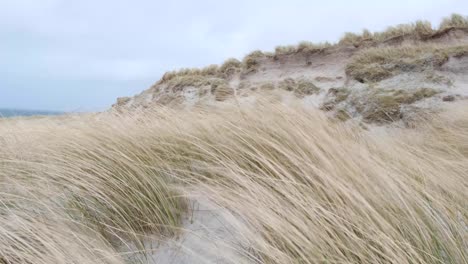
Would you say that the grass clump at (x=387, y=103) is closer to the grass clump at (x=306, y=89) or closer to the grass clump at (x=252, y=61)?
the grass clump at (x=306, y=89)

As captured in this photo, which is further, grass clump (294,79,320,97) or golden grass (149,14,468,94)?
golden grass (149,14,468,94)

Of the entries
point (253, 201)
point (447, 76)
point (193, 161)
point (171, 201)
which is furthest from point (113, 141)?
point (447, 76)

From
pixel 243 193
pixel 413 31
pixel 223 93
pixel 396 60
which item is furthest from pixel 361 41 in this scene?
pixel 243 193

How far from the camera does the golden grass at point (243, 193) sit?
1423 millimetres

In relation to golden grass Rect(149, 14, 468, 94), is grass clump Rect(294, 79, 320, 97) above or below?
below

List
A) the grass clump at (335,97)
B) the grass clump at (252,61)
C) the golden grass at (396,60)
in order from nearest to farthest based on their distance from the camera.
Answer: the grass clump at (335,97)
the golden grass at (396,60)
the grass clump at (252,61)

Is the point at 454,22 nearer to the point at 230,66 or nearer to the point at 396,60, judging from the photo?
the point at 396,60

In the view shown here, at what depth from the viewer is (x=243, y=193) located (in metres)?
1.77

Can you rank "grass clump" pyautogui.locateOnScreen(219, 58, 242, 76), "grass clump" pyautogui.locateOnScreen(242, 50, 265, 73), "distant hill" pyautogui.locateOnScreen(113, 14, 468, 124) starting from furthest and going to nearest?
"grass clump" pyautogui.locateOnScreen(219, 58, 242, 76) < "grass clump" pyautogui.locateOnScreen(242, 50, 265, 73) < "distant hill" pyautogui.locateOnScreen(113, 14, 468, 124)

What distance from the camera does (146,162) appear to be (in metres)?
2.34

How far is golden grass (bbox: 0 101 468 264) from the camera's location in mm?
1423

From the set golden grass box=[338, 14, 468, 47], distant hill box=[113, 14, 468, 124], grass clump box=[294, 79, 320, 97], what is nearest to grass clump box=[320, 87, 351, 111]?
distant hill box=[113, 14, 468, 124]

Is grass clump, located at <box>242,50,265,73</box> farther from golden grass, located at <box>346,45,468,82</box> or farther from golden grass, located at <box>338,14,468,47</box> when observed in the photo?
golden grass, located at <box>346,45,468,82</box>

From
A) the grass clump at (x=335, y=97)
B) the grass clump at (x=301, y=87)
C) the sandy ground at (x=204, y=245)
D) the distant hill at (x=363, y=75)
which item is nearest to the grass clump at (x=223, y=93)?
the distant hill at (x=363, y=75)
